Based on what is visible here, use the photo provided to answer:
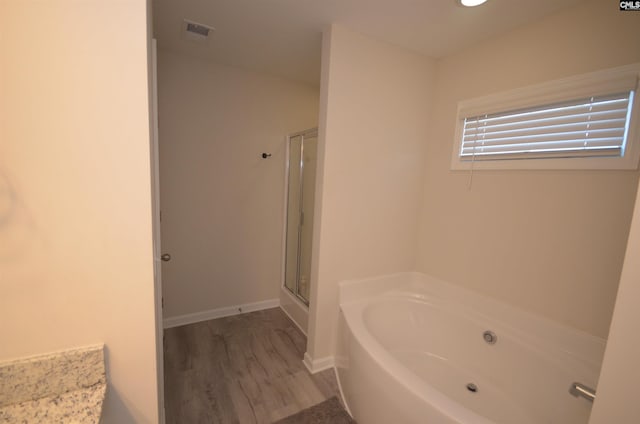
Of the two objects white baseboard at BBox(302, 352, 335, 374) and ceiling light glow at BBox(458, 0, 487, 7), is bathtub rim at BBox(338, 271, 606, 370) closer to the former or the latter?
white baseboard at BBox(302, 352, 335, 374)

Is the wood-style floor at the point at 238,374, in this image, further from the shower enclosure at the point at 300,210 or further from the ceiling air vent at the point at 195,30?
the ceiling air vent at the point at 195,30

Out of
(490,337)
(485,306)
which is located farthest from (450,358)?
(485,306)

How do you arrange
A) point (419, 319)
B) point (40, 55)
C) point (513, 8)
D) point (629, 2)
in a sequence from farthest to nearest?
point (419, 319)
point (513, 8)
point (629, 2)
point (40, 55)

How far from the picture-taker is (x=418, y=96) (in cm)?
220

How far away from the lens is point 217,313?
2746 mm

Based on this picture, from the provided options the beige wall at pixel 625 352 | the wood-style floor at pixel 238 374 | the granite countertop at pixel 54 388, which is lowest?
the wood-style floor at pixel 238 374

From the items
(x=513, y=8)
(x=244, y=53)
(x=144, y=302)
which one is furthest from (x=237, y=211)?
(x=513, y=8)

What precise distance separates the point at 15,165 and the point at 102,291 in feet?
1.41

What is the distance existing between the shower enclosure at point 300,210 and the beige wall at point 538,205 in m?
1.15

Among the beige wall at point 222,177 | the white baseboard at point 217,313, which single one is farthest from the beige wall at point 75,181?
the white baseboard at point 217,313

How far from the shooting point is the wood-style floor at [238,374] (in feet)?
5.44

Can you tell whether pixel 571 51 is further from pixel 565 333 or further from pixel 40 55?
pixel 40 55

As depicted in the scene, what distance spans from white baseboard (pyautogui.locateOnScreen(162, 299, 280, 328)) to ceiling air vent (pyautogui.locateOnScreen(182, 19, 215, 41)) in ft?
8.11

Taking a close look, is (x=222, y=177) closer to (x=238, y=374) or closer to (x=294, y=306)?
(x=294, y=306)
